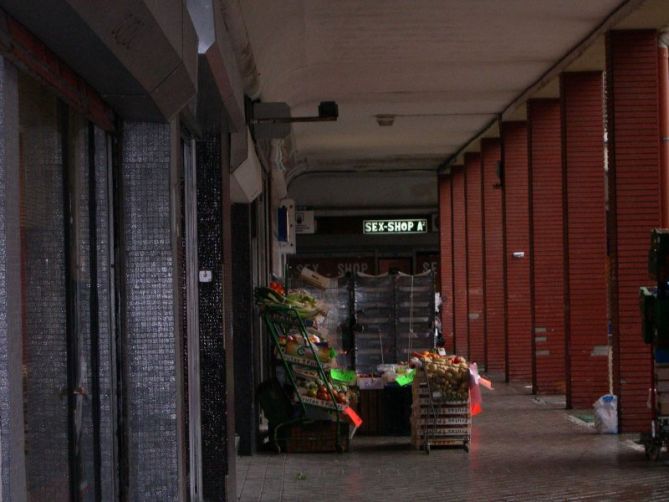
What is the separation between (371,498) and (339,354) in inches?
311

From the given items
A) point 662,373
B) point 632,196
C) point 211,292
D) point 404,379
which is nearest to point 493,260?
point 632,196

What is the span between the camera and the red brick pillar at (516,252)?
20.0m

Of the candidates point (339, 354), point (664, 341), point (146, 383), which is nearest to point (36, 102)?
point (146, 383)

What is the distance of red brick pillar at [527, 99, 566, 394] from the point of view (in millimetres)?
17344

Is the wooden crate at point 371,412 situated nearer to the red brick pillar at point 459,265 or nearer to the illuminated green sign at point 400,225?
the red brick pillar at point 459,265

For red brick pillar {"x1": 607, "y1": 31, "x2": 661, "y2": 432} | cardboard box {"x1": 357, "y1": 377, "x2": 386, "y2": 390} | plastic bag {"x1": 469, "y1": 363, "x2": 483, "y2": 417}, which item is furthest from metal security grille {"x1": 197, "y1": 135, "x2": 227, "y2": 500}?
red brick pillar {"x1": 607, "y1": 31, "x2": 661, "y2": 432}

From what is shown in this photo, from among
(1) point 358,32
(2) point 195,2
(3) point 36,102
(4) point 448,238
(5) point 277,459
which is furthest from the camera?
(4) point 448,238

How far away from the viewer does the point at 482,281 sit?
2428 cm

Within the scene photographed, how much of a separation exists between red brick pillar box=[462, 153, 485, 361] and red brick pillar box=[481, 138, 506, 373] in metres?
1.47

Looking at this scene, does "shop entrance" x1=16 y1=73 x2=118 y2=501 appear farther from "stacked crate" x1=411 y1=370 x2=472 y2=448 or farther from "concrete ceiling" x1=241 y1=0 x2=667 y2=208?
"stacked crate" x1=411 y1=370 x2=472 y2=448

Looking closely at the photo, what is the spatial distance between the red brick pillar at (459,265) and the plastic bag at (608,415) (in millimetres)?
13737

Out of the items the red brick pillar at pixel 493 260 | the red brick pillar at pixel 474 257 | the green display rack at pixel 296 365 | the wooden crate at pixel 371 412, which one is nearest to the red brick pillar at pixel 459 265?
the red brick pillar at pixel 474 257

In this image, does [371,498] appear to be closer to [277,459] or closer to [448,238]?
[277,459]

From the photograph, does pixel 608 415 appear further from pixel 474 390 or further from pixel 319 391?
pixel 319 391
